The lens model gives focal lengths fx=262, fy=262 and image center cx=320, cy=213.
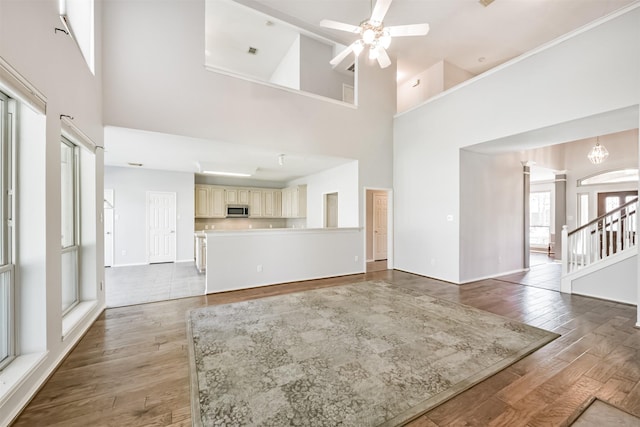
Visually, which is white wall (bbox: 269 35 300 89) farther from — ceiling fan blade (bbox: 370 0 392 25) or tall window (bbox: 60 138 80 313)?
tall window (bbox: 60 138 80 313)

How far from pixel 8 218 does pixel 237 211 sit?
22.3 feet

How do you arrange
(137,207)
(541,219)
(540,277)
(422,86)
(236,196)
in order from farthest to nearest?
(541,219) < (236,196) < (422,86) < (137,207) < (540,277)

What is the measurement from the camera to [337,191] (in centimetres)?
→ 682

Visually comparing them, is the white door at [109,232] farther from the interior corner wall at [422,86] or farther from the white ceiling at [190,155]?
the interior corner wall at [422,86]

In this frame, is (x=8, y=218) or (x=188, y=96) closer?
(x=8, y=218)

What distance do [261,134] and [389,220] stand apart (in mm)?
3645

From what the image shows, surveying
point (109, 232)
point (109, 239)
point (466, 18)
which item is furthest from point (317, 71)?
point (109, 239)

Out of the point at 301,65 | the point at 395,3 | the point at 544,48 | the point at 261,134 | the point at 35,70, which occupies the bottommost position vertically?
the point at 35,70

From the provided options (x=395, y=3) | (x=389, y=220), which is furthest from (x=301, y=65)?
(x=389, y=220)

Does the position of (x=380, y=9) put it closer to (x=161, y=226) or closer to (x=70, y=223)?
(x=70, y=223)

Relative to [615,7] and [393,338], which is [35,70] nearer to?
[393,338]

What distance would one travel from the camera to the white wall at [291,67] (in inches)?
242

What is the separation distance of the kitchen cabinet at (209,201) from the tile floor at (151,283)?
189 centimetres

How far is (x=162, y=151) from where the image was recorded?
529 cm
